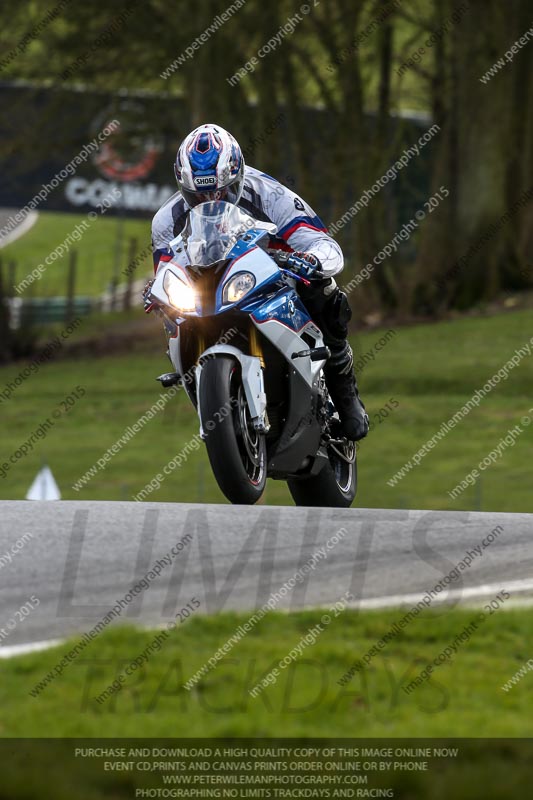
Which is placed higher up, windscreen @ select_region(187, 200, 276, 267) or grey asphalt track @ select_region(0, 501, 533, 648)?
windscreen @ select_region(187, 200, 276, 267)

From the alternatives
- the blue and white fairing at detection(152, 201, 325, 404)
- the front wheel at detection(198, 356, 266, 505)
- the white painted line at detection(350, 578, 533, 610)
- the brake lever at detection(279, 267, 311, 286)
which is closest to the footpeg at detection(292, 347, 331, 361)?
the blue and white fairing at detection(152, 201, 325, 404)

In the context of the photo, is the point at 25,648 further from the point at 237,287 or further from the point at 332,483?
the point at 332,483

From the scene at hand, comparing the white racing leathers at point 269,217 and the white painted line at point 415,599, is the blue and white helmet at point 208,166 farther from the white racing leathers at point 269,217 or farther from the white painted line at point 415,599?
the white painted line at point 415,599

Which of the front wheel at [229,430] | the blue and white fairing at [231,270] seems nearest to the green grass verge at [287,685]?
the front wheel at [229,430]

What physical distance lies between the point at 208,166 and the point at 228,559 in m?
2.18

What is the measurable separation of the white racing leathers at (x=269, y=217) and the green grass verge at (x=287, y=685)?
266cm

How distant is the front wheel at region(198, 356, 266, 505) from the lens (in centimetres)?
632

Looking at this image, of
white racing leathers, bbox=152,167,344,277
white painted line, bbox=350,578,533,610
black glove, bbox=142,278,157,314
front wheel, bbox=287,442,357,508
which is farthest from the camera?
front wheel, bbox=287,442,357,508

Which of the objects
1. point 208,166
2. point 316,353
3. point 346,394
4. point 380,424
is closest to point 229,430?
point 316,353

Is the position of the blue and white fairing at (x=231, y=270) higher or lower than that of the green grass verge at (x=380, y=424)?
higher

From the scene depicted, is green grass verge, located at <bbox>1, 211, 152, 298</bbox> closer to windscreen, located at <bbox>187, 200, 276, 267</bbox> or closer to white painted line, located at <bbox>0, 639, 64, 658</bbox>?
windscreen, located at <bbox>187, 200, 276, 267</bbox>

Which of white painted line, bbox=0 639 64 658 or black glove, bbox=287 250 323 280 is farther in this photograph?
black glove, bbox=287 250 323 280

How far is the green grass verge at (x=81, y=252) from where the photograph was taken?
150ft

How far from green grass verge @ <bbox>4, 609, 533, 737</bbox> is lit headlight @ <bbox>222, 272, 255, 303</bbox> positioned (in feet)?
6.68
